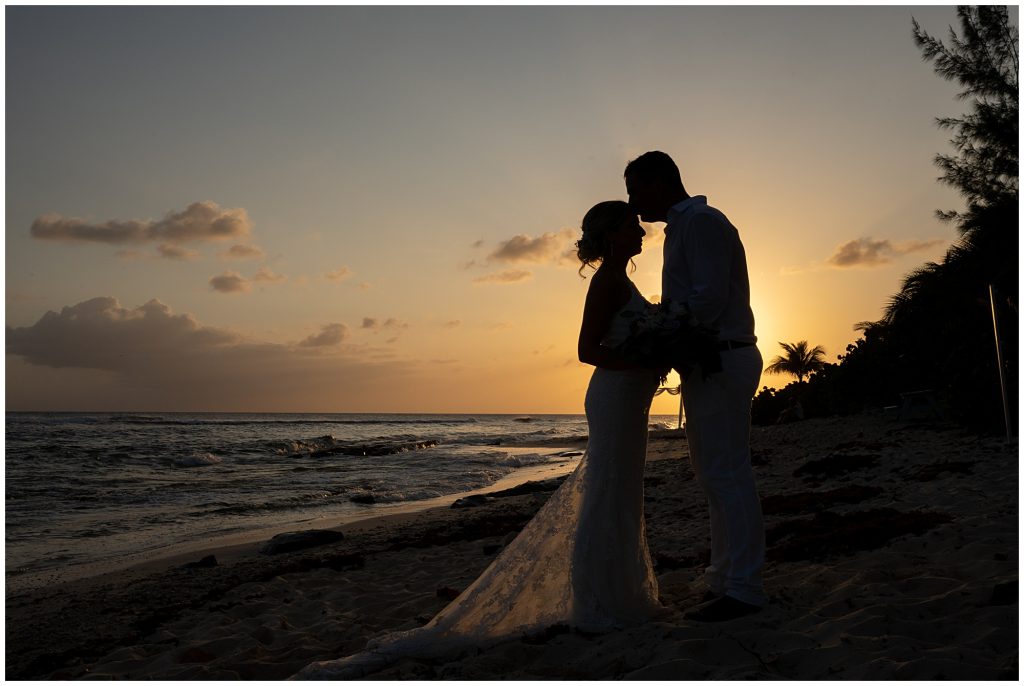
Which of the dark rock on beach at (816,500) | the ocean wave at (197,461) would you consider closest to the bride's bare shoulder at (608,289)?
the dark rock on beach at (816,500)

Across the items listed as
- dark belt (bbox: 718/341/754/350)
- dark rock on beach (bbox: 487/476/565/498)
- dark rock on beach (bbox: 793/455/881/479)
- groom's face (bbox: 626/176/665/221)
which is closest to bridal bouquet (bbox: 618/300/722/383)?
dark belt (bbox: 718/341/754/350)

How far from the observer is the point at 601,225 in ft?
14.2

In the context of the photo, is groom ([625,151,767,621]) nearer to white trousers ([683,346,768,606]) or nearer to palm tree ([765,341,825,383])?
white trousers ([683,346,768,606])

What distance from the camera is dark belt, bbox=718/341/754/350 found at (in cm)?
402

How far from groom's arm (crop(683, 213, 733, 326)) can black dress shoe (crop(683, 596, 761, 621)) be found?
157 centimetres

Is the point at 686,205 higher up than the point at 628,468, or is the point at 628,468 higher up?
the point at 686,205

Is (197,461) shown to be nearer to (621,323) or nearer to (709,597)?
(709,597)

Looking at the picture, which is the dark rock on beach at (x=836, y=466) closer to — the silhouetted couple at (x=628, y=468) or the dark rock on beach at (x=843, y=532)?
the dark rock on beach at (x=843, y=532)

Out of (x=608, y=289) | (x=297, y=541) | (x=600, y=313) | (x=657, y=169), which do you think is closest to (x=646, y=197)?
(x=657, y=169)

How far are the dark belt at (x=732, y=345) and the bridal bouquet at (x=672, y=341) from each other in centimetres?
6

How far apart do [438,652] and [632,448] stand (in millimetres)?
1593

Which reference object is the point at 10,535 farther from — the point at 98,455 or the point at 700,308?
the point at 98,455

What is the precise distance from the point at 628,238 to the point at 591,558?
1.90 meters

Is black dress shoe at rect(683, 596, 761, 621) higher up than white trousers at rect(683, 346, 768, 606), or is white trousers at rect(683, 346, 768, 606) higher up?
white trousers at rect(683, 346, 768, 606)
